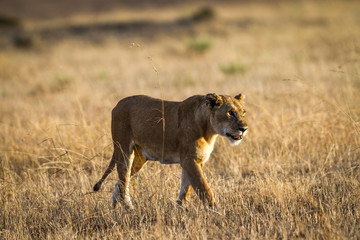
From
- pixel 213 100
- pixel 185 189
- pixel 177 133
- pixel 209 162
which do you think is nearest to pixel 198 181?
pixel 185 189

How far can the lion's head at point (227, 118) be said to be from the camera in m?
4.36

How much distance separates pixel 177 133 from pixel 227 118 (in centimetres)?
64

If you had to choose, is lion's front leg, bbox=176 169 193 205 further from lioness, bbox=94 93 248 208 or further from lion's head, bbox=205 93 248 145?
lion's head, bbox=205 93 248 145

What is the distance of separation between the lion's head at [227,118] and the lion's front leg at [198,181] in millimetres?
444

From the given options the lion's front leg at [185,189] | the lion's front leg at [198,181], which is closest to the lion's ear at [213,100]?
the lion's front leg at [198,181]

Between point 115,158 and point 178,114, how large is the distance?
110 centimetres

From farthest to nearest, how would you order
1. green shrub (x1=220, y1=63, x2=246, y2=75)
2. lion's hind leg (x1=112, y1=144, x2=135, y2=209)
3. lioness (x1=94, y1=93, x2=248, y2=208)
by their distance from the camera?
green shrub (x1=220, y1=63, x2=246, y2=75)
lion's hind leg (x1=112, y1=144, x2=135, y2=209)
lioness (x1=94, y1=93, x2=248, y2=208)

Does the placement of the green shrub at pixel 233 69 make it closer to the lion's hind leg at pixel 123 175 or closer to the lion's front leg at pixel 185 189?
the lion's hind leg at pixel 123 175

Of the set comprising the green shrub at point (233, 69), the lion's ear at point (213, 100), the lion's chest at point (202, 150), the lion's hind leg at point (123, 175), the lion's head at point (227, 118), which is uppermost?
the lion's ear at point (213, 100)

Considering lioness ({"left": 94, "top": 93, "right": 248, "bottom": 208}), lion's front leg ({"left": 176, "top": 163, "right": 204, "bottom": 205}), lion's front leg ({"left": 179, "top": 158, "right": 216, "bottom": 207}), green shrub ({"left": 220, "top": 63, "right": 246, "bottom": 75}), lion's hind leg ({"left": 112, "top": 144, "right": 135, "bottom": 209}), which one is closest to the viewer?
lion's front leg ({"left": 179, "top": 158, "right": 216, "bottom": 207})

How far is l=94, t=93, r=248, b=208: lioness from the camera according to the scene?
441 centimetres

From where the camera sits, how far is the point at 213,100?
176 inches

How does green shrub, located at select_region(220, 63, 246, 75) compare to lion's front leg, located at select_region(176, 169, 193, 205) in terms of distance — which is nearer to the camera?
lion's front leg, located at select_region(176, 169, 193, 205)

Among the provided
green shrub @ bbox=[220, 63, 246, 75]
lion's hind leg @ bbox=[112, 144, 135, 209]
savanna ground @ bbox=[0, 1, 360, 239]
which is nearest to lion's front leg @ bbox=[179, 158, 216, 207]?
savanna ground @ bbox=[0, 1, 360, 239]
